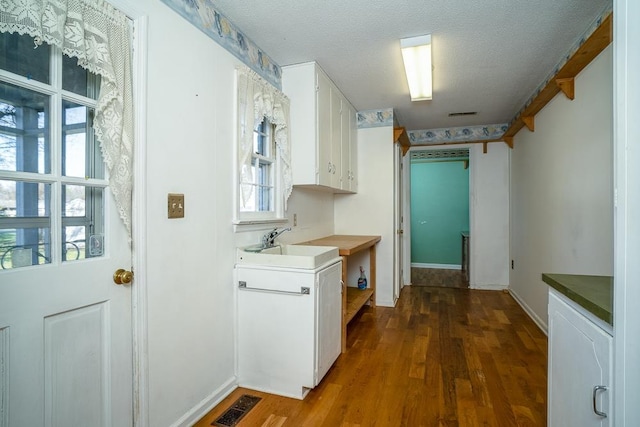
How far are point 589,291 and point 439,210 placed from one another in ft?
18.5

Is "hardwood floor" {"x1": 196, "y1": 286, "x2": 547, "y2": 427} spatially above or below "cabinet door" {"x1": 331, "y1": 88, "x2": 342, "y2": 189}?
below

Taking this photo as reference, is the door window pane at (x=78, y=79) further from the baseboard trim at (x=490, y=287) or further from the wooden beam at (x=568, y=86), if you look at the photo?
the baseboard trim at (x=490, y=287)

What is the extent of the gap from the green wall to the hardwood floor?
3.13 meters

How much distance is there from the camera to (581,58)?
2.11 meters

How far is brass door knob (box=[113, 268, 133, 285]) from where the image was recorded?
1.35 metres

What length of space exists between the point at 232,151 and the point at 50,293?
121 centimetres

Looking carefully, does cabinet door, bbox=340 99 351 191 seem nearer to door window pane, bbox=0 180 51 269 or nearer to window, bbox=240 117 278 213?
window, bbox=240 117 278 213

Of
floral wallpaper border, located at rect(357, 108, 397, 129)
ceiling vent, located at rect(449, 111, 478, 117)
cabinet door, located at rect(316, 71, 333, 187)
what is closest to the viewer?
cabinet door, located at rect(316, 71, 333, 187)

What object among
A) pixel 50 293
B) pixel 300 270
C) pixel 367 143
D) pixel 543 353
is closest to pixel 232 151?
pixel 300 270

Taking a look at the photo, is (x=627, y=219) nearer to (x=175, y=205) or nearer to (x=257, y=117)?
(x=175, y=205)

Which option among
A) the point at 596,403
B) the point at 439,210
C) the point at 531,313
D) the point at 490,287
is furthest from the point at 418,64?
the point at 439,210

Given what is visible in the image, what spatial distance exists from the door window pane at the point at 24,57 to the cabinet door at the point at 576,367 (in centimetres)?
200

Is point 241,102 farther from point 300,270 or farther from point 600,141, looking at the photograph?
point 600,141

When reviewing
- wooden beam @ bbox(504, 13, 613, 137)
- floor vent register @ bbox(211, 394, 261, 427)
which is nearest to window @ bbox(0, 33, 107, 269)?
floor vent register @ bbox(211, 394, 261, 427)
